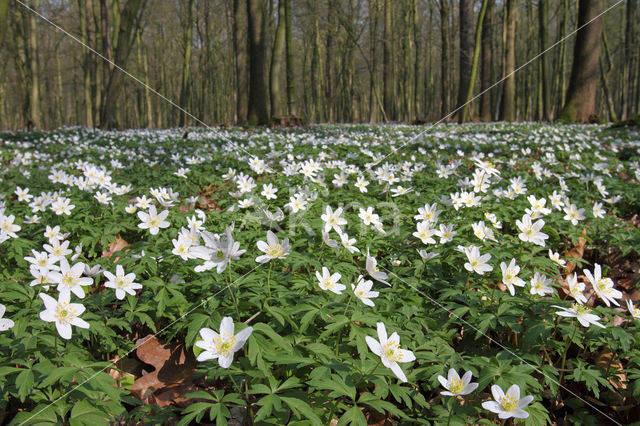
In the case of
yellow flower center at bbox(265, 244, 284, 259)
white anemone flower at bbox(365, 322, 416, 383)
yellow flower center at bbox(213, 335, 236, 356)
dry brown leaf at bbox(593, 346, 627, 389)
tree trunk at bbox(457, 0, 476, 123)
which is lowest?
dry brown leaf at bbox(593, 346, 627, 389)

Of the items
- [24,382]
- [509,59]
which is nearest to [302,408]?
[24,382]

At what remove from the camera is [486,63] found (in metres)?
21.3

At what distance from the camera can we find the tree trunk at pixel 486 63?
19.3 meters

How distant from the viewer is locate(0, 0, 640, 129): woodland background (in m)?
15.2

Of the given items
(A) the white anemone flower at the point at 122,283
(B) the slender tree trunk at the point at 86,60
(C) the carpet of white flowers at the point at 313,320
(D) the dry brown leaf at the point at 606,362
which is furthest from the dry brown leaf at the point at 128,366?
(B) the slender tree trunk at the point at 86,60

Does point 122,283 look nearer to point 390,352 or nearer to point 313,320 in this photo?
point 313,320

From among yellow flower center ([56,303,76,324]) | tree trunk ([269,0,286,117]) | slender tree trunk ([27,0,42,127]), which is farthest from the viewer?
tree trunk ([269,0,286,117])

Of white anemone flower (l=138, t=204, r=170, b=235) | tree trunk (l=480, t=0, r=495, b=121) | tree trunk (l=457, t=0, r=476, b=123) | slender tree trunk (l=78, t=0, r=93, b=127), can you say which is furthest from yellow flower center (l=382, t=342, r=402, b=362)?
slender tree trunk (l=78, t=0, r=93, b=127)

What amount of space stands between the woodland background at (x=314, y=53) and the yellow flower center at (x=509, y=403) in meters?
9.48

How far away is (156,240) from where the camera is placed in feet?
9.00

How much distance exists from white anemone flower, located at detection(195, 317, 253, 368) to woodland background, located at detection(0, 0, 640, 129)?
28.5ft

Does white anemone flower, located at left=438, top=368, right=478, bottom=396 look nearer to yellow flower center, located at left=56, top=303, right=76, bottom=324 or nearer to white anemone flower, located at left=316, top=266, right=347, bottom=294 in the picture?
white anemone flower, located at left=316, top=266, right=347, bottom=294

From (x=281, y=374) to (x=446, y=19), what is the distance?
75.7 feet

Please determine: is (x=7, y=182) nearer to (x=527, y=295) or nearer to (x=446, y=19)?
(x=527, y=295)
